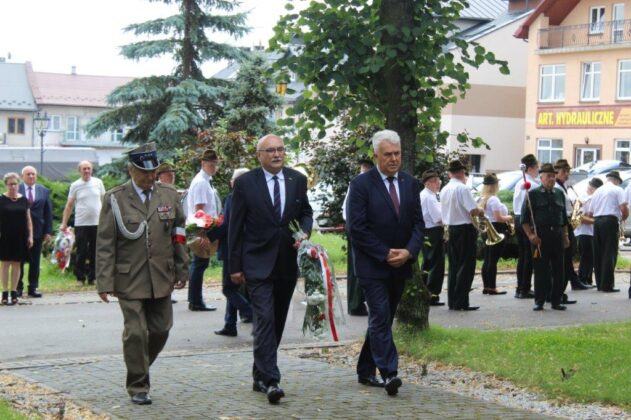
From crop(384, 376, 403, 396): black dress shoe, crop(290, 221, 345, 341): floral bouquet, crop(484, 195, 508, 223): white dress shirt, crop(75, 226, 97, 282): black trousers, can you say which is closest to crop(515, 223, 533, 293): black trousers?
crop(484, 195, 508, 223): white dress shirt

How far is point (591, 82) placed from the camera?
5984cm

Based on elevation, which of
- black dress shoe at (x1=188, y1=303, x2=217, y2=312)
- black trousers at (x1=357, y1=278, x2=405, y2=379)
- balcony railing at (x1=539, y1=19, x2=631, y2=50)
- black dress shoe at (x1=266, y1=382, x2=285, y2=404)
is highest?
balcony railing at (x1=539, y1=19, x2=631, y2=50)

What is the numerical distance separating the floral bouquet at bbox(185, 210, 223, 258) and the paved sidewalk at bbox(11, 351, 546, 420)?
1.86 meters

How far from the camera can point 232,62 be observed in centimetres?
4097

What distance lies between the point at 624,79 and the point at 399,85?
4817cm

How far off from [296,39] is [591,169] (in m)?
30.1

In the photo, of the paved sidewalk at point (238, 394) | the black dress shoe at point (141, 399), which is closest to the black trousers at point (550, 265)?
the paved sidewalk at point (238, 394)

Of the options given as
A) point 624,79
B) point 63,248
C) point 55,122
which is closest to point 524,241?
point 63,248

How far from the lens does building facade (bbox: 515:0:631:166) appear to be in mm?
57875

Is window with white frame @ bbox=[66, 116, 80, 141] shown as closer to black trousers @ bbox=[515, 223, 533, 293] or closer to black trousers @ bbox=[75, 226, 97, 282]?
black trousers @ bbox=[75, 226, 97, 282]

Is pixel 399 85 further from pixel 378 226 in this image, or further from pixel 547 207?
pixel 547 207

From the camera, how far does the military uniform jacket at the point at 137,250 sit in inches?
362

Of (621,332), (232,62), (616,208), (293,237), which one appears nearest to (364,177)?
(293,237)

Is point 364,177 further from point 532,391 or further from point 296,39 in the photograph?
point 296,39
